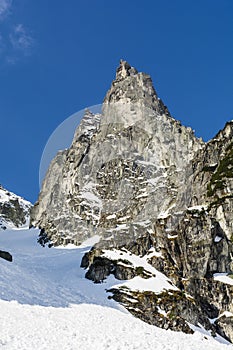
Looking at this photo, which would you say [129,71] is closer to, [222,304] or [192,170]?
[192,170]

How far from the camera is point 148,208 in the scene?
126 meters

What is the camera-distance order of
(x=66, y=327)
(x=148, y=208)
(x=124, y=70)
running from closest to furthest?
1. (x=66, y=327)
2. (x=148, y=208)
3. (x=124, y=70)

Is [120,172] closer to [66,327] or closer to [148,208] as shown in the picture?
[148,208]

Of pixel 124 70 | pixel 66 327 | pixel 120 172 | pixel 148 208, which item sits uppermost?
pixel 124 70

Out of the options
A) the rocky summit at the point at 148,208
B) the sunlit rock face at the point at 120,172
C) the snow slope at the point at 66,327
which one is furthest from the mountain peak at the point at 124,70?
the snow slope at the point at 66,327

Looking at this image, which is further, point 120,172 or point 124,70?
point 124,70

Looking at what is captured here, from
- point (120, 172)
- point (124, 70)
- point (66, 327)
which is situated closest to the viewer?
point (66, 327)

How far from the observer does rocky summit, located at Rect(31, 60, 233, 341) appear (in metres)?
Result: 71.1

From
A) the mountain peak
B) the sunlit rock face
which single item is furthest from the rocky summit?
the mountain peak

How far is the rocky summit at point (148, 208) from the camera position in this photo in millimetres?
71062

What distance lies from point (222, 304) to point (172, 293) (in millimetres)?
14472

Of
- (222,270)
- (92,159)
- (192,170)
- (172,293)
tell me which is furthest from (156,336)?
(92,159)

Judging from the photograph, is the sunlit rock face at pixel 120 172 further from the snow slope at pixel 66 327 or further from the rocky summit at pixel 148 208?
the snow slope at pixel 66 327

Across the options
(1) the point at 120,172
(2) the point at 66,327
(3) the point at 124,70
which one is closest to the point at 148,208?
(1) the point at 120,172
